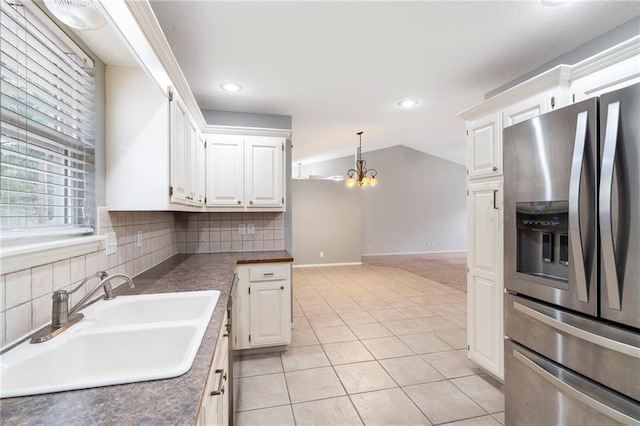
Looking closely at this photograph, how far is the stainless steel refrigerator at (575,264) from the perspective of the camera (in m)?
1.14

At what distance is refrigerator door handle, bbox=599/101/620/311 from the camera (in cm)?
116

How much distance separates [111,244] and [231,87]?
5.36 ft

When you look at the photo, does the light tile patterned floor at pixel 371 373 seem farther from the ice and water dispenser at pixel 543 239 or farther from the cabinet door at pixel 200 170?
the cabinet door at pixel 200 170

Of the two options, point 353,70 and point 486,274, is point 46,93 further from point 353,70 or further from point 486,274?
point 486,274

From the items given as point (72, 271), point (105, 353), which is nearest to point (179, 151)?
point (72, 271)

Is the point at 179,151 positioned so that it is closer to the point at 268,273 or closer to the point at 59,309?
the point at 59,309

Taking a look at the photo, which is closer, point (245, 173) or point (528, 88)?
point (528, 88)

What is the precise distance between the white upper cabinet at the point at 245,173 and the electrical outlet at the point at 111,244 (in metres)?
1.20

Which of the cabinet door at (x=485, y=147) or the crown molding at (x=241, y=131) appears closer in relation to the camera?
the cabinet door at (x=485, y=147)

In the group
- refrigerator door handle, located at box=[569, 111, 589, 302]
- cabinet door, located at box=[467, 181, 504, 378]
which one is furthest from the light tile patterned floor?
refrigerator door handle, located at box=[569, 111, 589, 302]

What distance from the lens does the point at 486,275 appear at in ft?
7.00

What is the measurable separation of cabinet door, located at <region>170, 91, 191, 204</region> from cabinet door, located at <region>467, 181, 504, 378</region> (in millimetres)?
2090

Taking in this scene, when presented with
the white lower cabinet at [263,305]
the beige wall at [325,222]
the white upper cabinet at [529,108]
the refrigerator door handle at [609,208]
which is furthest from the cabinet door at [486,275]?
the beige wall at [325,222]

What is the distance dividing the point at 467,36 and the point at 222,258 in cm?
255
